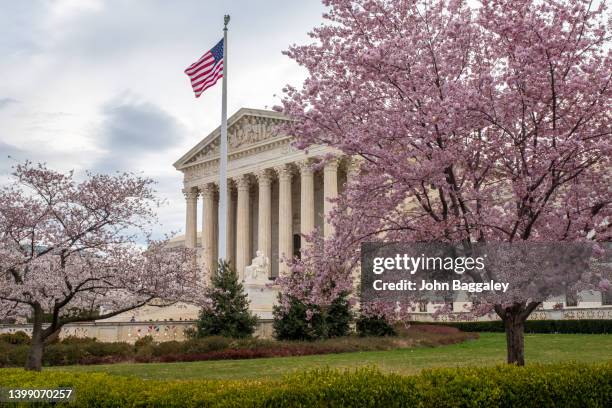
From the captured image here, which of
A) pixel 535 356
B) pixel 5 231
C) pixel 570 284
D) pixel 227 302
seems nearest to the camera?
pixel 570 284

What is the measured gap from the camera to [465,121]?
11.6 meters

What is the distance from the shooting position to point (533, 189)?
1192 cm

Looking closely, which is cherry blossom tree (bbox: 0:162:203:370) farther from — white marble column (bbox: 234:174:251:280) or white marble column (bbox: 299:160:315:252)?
white marble column (bbox: 234:174:251:280)

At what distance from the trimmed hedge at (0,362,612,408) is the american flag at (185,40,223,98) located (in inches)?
1043

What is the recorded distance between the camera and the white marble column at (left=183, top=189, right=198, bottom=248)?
226 feet

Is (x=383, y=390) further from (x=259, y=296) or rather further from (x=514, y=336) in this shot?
(x=259, y=296)

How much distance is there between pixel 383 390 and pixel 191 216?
61.7m

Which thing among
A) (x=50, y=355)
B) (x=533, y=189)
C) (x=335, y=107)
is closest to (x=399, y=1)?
(x=335, y=107)

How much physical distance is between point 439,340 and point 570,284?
2174 centimetres

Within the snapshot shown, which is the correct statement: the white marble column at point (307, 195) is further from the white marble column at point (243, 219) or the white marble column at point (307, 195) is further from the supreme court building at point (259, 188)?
the white marble column at point (243, 219)

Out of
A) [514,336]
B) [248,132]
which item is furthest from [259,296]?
[514,336]

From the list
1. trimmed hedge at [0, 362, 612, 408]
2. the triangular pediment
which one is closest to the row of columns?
the triangular pediment

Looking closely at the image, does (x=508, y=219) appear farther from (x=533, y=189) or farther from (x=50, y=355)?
(x=50, y=355)

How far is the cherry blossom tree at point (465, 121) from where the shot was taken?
1157 cm
